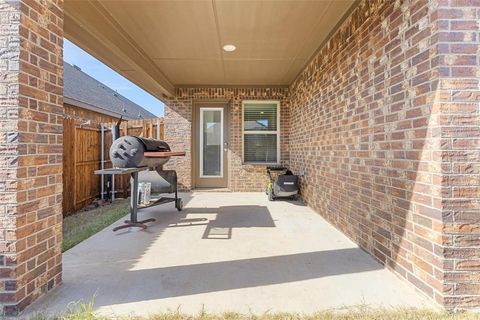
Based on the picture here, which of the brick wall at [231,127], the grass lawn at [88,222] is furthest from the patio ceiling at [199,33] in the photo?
the grass lawn at [88,222]

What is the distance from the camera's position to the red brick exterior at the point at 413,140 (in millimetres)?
1907

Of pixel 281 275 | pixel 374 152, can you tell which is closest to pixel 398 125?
pixel 374 152

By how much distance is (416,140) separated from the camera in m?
2.16

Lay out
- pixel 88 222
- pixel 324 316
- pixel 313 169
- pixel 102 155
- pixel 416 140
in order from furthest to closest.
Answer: pixel 102 155 → pixel 313 169 → pixel 88 222 → pixel 416 140 → pixel 324 316

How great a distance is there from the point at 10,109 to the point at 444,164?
9.87 feet

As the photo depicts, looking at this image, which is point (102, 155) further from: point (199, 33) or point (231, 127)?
point (199, 33)

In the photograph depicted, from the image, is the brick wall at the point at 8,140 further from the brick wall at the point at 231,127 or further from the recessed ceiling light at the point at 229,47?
the brick wall at the point at 231,127

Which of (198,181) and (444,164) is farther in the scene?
(198,181)

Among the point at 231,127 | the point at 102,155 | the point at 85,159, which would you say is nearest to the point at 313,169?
the point at 231,127

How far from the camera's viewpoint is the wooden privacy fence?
5.41 metres

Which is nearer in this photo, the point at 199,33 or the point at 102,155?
the point at 199,33

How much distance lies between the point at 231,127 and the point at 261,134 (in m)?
0.85

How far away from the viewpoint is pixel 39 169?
207 cm

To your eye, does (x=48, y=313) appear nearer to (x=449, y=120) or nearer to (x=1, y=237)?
(x=1, y=237)
